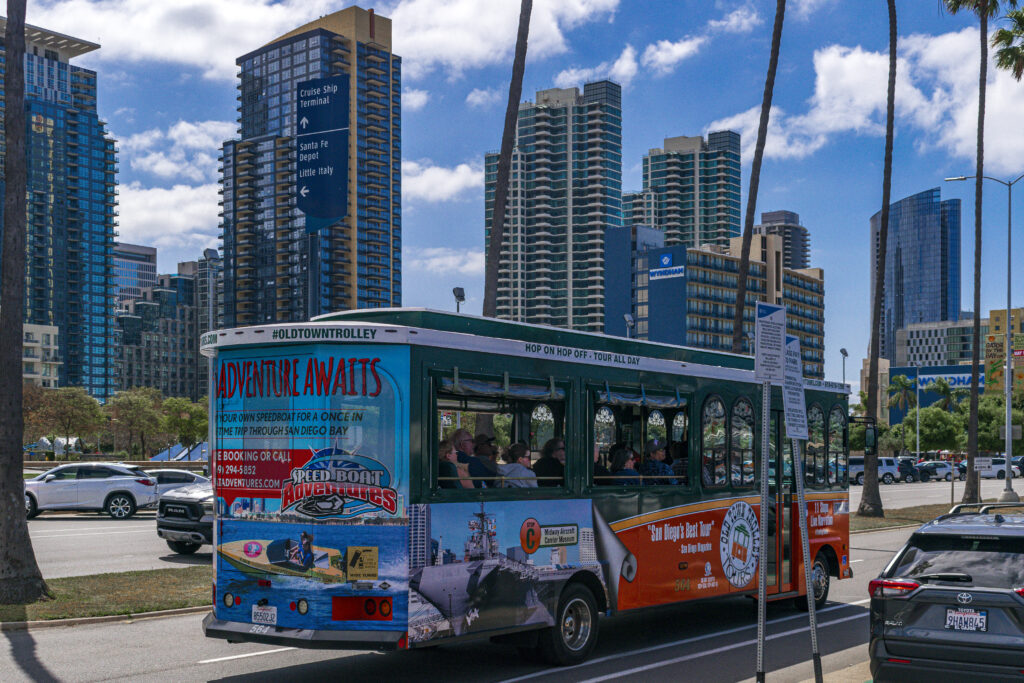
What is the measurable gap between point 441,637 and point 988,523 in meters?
4.37

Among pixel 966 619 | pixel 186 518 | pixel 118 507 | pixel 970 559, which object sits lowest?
pixel 118 507

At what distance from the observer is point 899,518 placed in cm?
3188

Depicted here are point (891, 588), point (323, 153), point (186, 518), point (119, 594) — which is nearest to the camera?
point (891, 588)

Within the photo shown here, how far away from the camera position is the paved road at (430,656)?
32.3 ft

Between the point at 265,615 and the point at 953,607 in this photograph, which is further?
the point at 265,615

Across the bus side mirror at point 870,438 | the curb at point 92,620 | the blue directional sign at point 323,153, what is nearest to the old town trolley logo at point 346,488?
the curb at point 92,620

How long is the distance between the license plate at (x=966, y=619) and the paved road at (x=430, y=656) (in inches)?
106

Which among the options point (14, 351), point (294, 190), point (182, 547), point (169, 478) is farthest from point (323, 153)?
point (294, 190)

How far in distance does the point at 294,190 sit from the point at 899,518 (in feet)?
353

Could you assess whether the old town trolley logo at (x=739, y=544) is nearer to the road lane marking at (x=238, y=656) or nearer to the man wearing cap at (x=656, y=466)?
the man wearing cap at (x=656, y=466)

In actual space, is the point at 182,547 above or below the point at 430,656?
below

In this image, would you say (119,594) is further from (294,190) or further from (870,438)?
(294,190)

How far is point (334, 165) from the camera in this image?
18438 millimetres

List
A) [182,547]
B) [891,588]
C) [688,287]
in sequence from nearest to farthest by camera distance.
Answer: [891,588] → [182,547] → [688,287]
